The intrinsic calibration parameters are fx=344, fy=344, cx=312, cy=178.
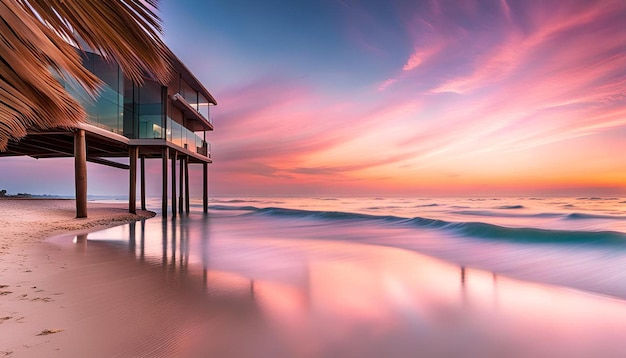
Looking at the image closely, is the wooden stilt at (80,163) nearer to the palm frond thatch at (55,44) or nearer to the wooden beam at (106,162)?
the wooden beam at (106,162)

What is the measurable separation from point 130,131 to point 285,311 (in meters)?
14.4

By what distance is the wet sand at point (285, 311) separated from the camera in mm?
3104

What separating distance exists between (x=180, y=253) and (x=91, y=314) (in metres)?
4.46

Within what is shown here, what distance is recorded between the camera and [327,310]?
4.27 meters

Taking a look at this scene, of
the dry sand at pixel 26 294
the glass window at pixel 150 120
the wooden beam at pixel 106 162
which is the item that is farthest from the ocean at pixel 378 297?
the wooden beam at pixel 106 162

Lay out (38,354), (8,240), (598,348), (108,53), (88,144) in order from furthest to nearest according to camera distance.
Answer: (88,144) → (8,240) → (598,348) → (38,354) → (108,53)

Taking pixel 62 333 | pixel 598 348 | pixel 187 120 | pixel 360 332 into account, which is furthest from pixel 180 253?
pixel 187 120

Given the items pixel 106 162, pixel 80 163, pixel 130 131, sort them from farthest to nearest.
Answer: pixel 106 162
pixel 130 131
pixel 80 163

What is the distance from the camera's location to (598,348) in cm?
345

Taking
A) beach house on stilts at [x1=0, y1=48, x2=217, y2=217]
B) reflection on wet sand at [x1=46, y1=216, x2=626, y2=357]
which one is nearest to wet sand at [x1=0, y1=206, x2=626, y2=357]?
reflection on wet sand at [x1=46, y1=216, x2=626, y2=357]

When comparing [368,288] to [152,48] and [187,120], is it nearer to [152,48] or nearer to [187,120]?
[152,48]

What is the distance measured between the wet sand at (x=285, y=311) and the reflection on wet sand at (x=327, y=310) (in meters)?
0.02

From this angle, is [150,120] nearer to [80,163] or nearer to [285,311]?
[80,163]

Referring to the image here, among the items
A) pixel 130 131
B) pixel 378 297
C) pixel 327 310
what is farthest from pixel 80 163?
pixel 378 297
